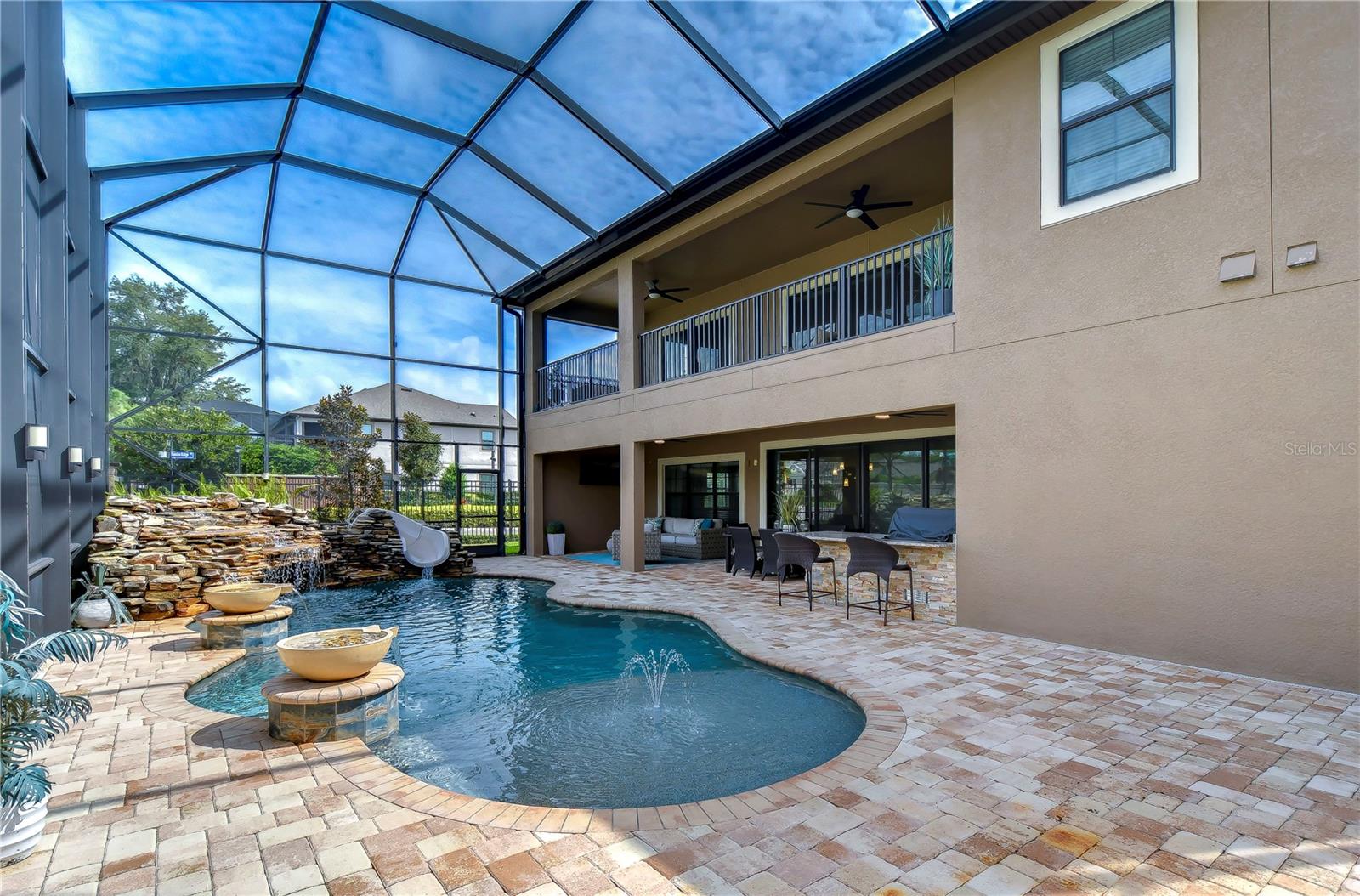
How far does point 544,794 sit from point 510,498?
1135cm

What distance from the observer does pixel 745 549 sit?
993 cm

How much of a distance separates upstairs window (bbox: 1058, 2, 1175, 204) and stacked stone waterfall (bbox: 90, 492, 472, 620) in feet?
34.6

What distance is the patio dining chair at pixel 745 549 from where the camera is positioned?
9797 mm

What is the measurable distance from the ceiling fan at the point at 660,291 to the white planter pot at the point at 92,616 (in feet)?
29.6

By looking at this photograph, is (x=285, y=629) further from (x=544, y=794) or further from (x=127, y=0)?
(x=127, y=0)

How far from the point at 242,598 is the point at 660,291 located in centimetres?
858

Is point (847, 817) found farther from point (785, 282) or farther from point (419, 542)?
point (785, 282)

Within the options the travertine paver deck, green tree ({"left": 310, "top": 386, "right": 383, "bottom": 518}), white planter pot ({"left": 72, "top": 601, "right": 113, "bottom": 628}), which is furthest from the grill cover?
green tree ({"left": 310, "top": 386, "right": 383, "bottom": 518})

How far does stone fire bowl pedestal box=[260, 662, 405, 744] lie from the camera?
12.0 feet

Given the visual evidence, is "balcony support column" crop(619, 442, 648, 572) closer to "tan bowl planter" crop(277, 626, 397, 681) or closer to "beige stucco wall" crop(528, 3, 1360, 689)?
"beige stucco wall" crop(528, 3, 1360, 689)

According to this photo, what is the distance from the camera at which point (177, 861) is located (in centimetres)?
246

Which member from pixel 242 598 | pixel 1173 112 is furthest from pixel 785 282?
pixel 242 598

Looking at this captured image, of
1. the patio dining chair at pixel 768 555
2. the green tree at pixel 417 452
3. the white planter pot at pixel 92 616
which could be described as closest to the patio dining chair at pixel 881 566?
the patio dining chair at pixel 768 555

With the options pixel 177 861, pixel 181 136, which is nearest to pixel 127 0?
pixel 181 136
